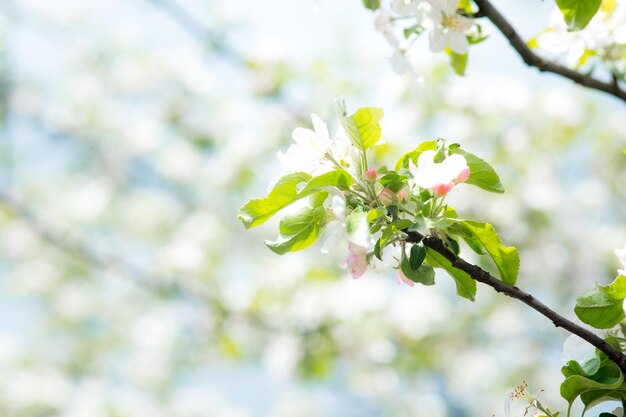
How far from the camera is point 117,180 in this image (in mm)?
5469

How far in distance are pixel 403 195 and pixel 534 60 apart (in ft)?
1.16

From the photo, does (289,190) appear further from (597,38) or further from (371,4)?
(597,38)

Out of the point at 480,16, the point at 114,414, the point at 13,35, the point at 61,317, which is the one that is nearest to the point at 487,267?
the point at 480,16

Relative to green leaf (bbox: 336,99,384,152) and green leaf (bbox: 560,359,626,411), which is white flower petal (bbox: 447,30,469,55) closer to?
green leaf (bbox: 336,99,384,152)

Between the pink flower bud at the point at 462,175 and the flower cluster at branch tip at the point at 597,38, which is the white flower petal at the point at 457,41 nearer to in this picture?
the flower cluster at branch tip at the point at 597,38

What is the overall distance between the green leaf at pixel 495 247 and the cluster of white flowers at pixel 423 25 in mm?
282

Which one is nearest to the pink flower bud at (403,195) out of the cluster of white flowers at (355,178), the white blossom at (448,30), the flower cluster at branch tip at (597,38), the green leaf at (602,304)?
the cluster of white flowers at (355,178)

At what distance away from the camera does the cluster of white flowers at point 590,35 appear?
88cm

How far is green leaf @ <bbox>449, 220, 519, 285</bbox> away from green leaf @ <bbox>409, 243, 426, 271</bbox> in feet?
0.13

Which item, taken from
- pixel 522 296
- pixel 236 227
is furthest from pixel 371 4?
pixel 236 227

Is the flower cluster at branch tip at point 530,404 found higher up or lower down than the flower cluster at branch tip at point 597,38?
lower down

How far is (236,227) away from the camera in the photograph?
503 centimetres

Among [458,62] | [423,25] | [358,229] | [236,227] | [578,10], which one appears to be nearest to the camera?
[358,229]

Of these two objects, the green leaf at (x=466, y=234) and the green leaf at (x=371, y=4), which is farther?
the green leaf at (x=371, y=4)
